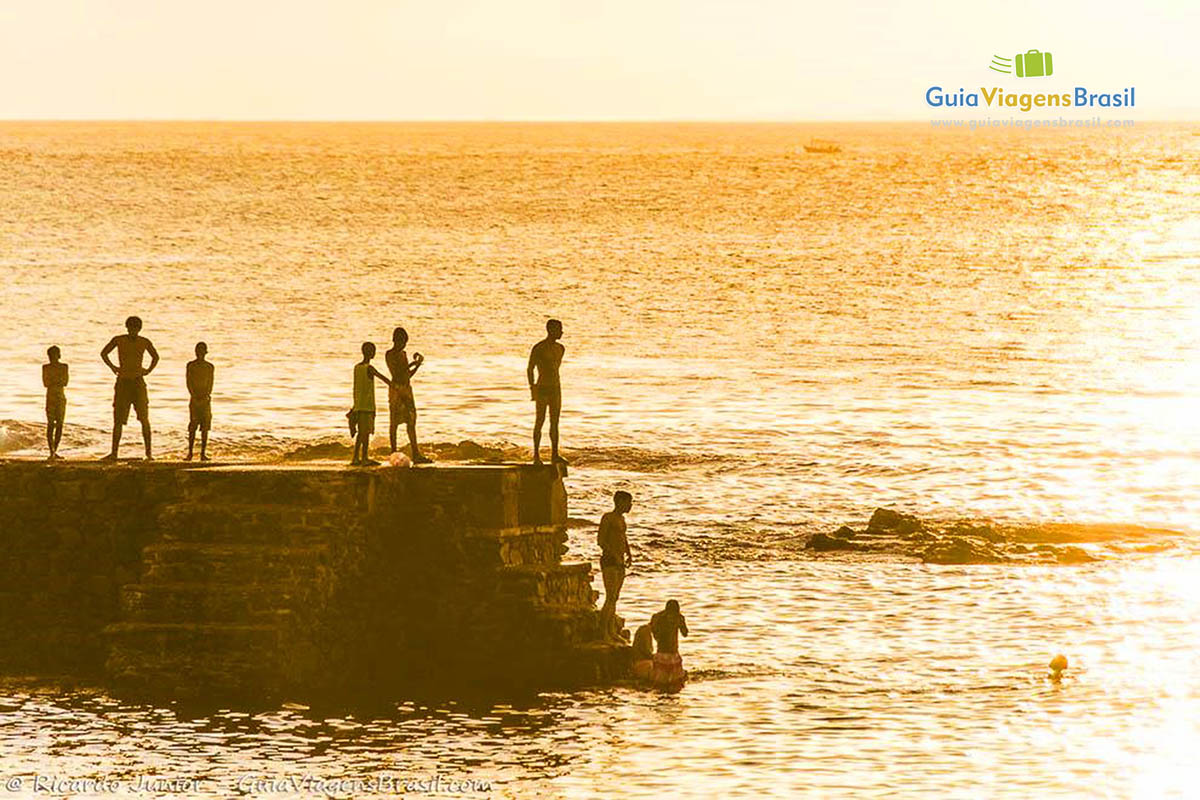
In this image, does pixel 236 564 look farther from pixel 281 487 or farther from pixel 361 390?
pixel 361 390

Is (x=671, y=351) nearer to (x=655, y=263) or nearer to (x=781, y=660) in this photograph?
(x=655, y=263)

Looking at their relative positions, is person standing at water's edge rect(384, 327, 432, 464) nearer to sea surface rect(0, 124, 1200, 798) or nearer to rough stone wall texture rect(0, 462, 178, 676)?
rough stone wall texture rect(0, 462, 178, 676)

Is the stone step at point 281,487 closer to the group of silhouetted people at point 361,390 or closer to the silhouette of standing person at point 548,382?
the group of silhouetted people at point 361,390

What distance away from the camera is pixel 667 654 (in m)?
27.7

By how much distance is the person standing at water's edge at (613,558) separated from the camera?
91.5 feet

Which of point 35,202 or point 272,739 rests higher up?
point 35,202

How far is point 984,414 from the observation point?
60.8m

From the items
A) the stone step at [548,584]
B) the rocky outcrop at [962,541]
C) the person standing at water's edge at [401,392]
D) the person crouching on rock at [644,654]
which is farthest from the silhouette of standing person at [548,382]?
the rocky outcrop at [962,541]

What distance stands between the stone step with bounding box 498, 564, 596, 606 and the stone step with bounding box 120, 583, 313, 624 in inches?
91.5

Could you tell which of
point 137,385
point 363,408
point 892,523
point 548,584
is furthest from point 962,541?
point 137,385

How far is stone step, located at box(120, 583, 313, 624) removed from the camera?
1019 inches

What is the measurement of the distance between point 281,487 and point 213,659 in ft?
6.73

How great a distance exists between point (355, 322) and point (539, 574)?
190 ft

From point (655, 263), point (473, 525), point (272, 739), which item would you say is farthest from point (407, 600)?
point (655, 263)
